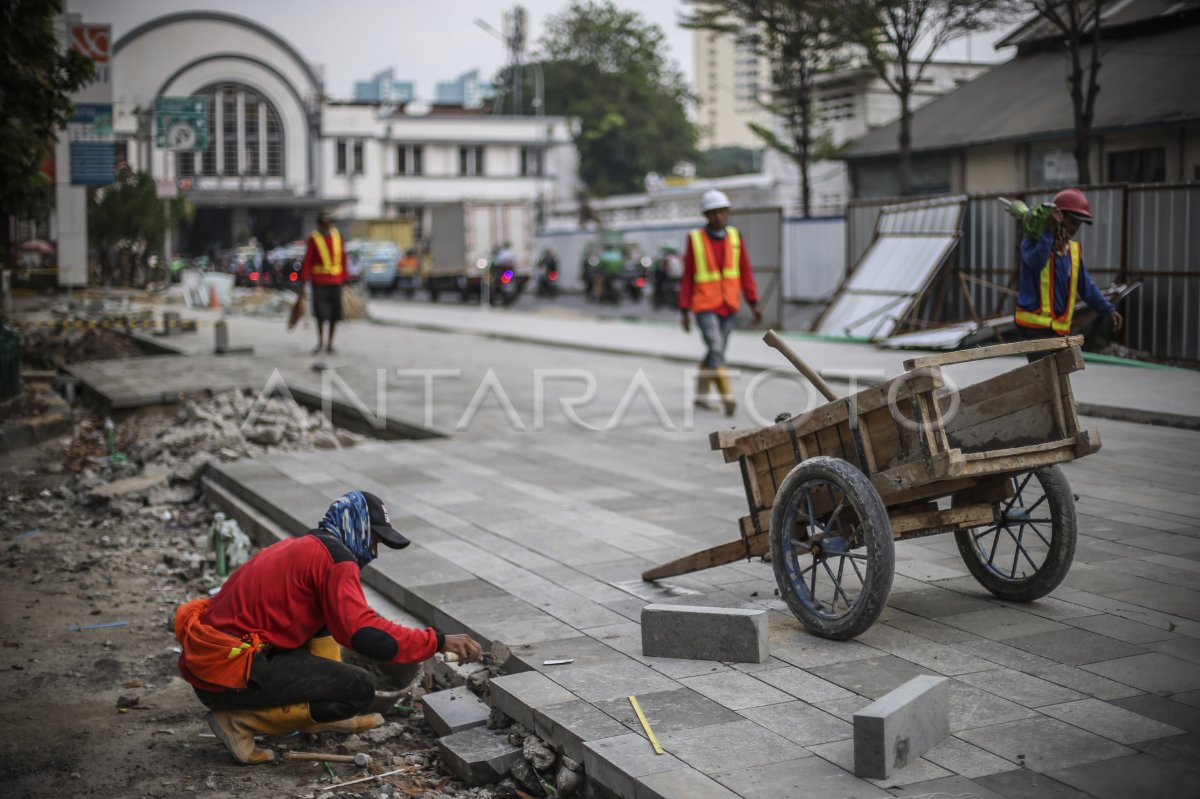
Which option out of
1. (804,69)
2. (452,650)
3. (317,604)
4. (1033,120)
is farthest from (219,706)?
(804,69)

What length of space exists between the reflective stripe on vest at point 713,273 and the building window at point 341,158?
5894cm

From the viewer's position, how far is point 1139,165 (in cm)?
2159

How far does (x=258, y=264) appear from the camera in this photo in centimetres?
4525

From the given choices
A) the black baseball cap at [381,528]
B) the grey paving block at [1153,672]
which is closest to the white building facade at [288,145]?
the black baseball cap at [381,528]

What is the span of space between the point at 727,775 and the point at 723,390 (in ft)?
26.8

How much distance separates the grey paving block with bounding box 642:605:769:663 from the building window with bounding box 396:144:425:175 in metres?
67.3

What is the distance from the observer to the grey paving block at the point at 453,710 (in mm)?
5012

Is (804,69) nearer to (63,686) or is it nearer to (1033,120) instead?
(1033,120)

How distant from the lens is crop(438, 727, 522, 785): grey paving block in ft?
15.3

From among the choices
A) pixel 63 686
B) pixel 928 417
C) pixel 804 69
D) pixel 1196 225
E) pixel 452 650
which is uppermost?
pixel 804 69

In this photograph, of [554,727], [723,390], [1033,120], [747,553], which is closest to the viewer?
[554,727]

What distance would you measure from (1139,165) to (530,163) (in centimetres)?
5455

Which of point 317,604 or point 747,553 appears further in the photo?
point 747,553

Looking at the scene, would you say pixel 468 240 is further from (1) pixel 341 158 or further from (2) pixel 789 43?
(1) pixel 341 158
